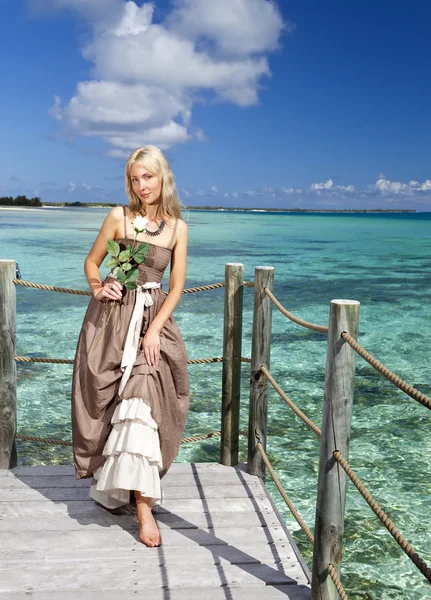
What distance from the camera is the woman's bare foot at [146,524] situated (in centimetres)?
293

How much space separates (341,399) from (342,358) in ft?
0.51

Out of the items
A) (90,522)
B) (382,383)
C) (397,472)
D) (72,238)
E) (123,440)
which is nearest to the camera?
(123,440)

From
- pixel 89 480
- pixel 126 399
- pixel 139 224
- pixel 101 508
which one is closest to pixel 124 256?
pixel 139 224

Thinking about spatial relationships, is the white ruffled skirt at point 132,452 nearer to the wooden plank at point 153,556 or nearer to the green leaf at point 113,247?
the wooden plank at point 153,556

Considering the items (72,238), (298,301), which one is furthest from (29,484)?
(72,238)

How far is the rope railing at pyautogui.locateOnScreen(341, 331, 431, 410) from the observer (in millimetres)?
1717

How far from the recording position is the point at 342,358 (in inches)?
91.8

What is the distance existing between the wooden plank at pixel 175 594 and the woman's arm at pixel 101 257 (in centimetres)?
126

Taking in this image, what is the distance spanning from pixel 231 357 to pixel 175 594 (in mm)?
1571

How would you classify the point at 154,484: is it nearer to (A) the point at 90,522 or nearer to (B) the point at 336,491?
(A) the point at 90,522

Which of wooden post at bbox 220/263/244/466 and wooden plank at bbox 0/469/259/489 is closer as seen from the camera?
wooden plank at bbox 0/469/259/489

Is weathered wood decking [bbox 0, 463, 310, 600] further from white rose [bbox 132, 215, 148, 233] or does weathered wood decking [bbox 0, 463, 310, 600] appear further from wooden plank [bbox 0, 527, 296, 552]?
white rose [bbox 132, 215, 148, 233]

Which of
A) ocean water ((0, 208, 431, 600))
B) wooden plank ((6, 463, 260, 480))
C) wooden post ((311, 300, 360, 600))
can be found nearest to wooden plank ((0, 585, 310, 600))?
wooden post ((311, 300, 360, 600))

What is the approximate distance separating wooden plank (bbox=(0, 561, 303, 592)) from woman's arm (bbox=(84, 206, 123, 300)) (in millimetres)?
1201
